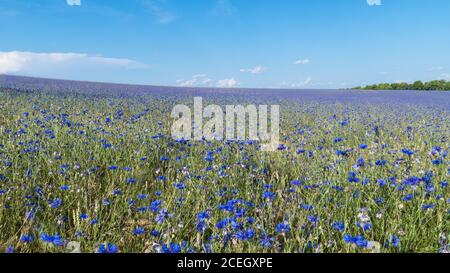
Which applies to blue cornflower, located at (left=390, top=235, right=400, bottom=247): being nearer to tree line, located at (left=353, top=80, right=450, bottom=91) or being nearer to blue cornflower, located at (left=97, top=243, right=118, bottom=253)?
blue cornflower, located at (left=97, top=243, right=118, bottom=253)

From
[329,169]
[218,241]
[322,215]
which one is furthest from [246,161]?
[218,241]

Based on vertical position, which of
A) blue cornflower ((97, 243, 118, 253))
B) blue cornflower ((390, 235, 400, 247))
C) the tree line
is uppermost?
the tree line

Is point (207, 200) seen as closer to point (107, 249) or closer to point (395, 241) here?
point (107, 249)

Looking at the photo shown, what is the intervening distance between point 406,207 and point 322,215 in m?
0.66

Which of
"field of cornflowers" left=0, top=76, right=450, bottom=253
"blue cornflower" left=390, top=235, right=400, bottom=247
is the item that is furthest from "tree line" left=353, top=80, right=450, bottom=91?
"blue cornflower" left=390, top=235, right=400, bottom=247

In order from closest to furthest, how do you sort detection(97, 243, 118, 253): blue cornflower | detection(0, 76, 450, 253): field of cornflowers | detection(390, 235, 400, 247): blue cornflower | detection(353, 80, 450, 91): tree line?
detection(97, 243, 118, 253): blue cornflower, detection(390, 235, 400, 247): blue cornflower, detection(0, 76, 450, 253): field of cornflowers, detection(353, 80, 450, 91): tree line

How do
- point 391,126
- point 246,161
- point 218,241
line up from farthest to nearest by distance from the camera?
point 391,126 → point 246,161 → point 218,241

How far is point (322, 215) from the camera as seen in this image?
7.91ft

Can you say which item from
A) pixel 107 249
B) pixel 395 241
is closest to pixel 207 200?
pixel 107 249

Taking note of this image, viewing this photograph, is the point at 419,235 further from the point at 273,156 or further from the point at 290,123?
the point at 290,123

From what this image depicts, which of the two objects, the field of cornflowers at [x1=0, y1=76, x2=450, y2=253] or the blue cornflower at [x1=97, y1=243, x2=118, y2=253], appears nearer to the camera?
the blue cornflower at [x1=97, y1=243, x2=118, y2=253]

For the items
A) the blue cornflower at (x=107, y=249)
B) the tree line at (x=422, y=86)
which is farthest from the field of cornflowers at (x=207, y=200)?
the tree line at (x=422, y=86)

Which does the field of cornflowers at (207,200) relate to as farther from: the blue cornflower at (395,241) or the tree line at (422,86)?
the tree line at (422,86)
